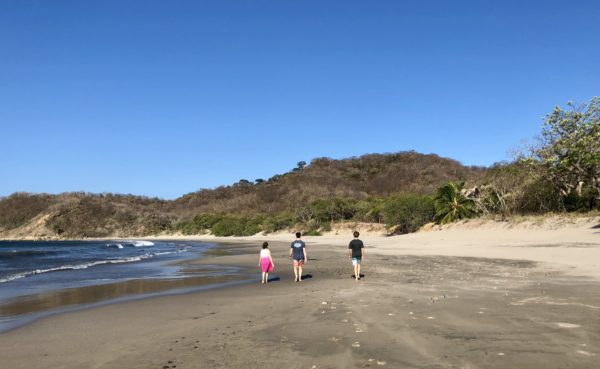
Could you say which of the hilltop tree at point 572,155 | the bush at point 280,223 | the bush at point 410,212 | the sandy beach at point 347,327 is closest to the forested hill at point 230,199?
the bush at point 280,223

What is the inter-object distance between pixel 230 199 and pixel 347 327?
135 meters

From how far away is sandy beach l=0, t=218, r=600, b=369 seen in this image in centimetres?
616

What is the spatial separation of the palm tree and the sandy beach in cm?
2694

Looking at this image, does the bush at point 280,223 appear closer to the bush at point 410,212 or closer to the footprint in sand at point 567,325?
the bush at point 410,212

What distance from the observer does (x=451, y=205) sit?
4203cm

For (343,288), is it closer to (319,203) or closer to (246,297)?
(246,297)

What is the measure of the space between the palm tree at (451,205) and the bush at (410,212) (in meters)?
1.25

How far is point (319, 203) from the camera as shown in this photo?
219ft

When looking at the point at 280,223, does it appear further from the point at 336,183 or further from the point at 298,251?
the point at 336,183

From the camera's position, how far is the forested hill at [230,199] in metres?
120

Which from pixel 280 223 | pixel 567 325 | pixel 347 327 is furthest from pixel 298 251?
pixel 280 223

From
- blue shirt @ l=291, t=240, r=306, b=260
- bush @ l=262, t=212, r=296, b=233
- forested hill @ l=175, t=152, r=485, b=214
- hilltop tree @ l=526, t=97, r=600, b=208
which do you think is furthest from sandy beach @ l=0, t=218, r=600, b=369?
forested hill @ l=175, t=152, r=485, b=214

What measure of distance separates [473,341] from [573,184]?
29.9m

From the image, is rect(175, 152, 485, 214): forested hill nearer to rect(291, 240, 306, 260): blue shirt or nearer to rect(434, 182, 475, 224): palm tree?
rect(434, 182, 475, 224): palm tree
